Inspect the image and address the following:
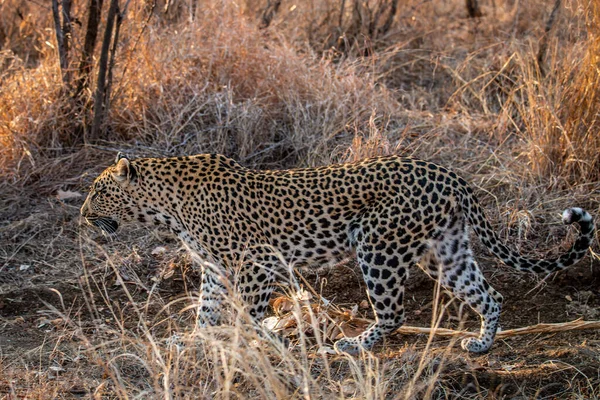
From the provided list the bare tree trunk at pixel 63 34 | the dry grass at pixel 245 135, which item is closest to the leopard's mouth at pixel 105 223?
the dry grass at pixel 245 135

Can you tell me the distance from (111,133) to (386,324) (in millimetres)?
3814

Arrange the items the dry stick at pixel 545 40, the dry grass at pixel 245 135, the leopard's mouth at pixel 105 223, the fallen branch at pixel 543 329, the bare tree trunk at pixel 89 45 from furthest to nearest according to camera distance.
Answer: the dry stick at pixel 545 40 → the bare tree trunk at pixel 89 45 → the dry grass at pixel 245 135 → the leopard's mouth at pixel 105 223 → the fallen branch at pixel 543 329

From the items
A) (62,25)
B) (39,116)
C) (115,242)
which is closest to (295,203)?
(115,242)

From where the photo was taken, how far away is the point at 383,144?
7.05 metres

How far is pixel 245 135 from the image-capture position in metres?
7.72

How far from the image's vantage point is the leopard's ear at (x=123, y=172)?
550cm

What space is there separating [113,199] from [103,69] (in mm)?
2373

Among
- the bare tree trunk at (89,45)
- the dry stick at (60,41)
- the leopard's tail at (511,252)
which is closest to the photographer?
the leopard's tail at (511,252)

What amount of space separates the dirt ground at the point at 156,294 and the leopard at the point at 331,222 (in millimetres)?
345

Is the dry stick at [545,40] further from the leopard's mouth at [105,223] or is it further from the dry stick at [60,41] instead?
the leopard's mouth at [105,223]

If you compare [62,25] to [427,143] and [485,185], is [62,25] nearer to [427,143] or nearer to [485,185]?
[427,143]

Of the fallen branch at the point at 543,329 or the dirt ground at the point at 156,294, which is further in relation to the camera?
the fallen branch at the point at 543,329

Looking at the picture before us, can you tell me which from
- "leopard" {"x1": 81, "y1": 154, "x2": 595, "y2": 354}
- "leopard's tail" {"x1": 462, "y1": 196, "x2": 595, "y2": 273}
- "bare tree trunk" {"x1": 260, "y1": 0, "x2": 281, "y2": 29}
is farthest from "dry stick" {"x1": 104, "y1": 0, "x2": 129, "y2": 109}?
"leopard's tail" {"x1": 462, "y1": 196, "x2": 595, "y2": 273}

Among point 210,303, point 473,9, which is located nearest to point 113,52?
point 210,303
